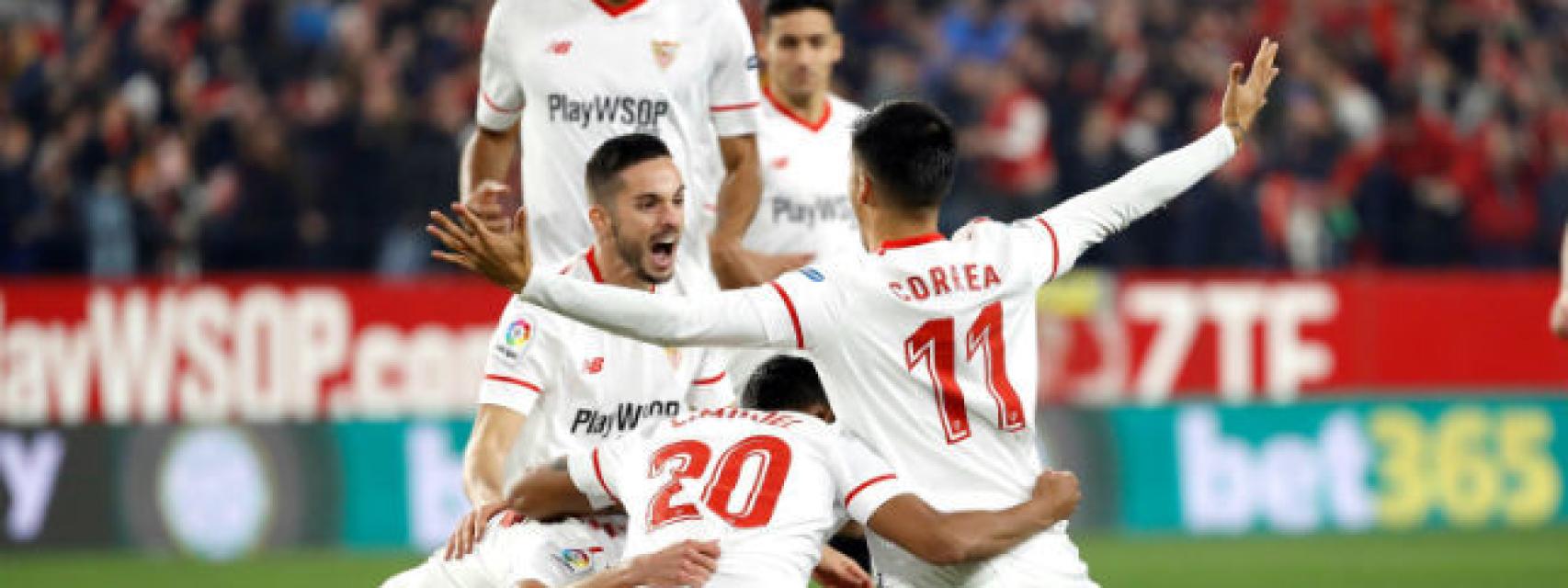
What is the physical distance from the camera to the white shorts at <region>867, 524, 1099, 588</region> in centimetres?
596

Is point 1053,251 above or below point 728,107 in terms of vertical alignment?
below

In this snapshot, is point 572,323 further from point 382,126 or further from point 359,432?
point 382,126

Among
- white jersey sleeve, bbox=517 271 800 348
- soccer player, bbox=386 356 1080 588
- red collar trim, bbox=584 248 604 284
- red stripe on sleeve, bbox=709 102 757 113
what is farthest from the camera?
red stripe on sleeve, bbox=709 102 757 113

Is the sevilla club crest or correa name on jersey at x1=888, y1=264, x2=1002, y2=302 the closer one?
correa name on jersey at x1=888, y1=264, x2=1002, y2=302

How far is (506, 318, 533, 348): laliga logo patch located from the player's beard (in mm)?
360

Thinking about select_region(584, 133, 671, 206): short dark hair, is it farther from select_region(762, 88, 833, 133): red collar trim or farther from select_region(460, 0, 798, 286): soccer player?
select_region(762, 88, 833, 133): red collar trim

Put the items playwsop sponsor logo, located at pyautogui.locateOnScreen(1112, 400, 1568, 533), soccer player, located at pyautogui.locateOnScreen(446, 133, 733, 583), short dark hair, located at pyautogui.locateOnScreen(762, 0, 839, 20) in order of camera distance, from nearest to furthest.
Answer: soccer player, located at pyautogui.locateOnScreen(446, 133, 733, 583) → short dark hair, located at pyautogui.locateOnScreen(762, 0, 839, 20) → playwsop sponsor logo, located at pyautogui.locateOnScreen(1112, 400, 1568, 533)

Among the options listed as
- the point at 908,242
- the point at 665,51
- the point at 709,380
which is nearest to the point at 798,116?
the point at 665,51

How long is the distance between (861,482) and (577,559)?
3.73 feet

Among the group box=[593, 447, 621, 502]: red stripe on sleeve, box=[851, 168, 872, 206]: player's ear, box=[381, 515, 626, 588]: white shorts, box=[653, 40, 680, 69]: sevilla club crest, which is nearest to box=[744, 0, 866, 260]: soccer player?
box=[653, 40, 680, 69]: sevilla club crest

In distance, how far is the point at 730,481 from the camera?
5.62 m

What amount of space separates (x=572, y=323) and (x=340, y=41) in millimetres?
11511

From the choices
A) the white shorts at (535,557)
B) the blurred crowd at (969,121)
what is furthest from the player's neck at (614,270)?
the blurred crowd at (969,121)

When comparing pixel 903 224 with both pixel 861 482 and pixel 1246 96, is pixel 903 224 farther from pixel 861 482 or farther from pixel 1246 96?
pixel 1246 96
